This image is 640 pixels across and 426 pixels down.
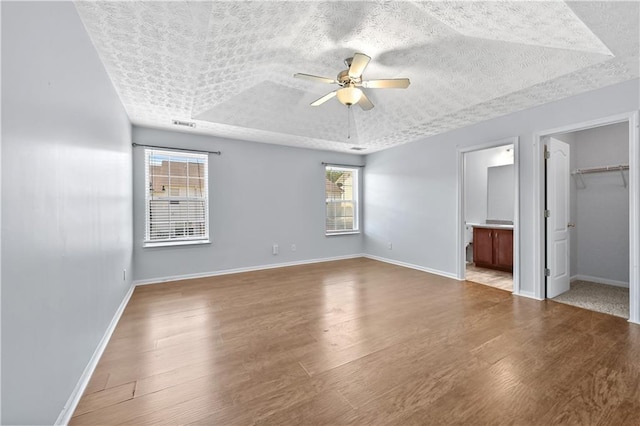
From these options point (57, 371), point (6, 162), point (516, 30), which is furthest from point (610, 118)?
point (57, 371)

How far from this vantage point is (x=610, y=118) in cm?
278

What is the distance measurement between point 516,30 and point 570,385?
277 cm

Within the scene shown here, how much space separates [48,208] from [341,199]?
518 centimetres

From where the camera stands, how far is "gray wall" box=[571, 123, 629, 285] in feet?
12.5

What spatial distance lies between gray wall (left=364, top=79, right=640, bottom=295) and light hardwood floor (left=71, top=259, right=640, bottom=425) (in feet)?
3.87

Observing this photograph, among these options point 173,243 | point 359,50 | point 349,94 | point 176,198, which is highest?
point 359,50

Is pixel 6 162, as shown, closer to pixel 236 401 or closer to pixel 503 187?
pixel 236 401

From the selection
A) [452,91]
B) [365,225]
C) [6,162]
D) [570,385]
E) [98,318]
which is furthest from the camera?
[365,225]

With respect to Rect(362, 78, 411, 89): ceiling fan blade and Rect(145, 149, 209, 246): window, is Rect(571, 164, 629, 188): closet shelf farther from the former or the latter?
Rect(145, 149, 209, 246): window

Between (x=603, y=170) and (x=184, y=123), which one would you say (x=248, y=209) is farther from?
(x=603, y=170)

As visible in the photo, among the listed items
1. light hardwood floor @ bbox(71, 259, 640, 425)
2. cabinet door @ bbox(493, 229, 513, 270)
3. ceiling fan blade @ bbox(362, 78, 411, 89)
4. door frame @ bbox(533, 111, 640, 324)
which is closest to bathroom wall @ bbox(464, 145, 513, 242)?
cabinet door @ bbox(493, 229, 513, 270)

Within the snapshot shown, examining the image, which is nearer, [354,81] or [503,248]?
[354,81]

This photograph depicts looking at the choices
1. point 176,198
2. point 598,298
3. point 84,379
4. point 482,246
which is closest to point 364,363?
point 84,379

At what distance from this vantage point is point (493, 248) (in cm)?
484
